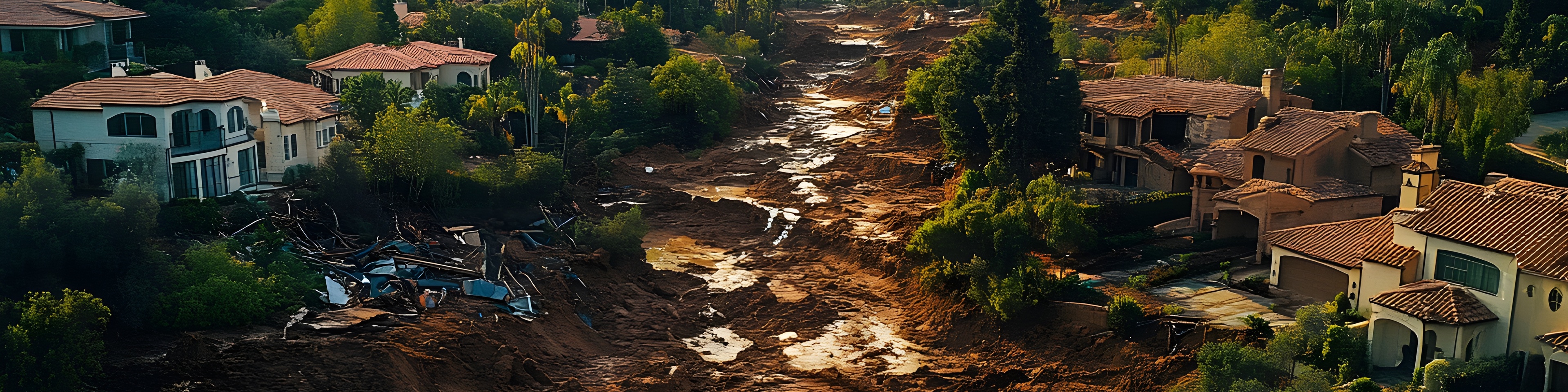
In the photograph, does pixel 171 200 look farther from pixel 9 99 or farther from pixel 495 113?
pixel 495 113

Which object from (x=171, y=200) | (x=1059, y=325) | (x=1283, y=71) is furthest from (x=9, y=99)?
(x=1283, y=71)

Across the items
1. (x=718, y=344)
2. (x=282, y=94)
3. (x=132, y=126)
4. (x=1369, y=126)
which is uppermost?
(x=282, y=94)

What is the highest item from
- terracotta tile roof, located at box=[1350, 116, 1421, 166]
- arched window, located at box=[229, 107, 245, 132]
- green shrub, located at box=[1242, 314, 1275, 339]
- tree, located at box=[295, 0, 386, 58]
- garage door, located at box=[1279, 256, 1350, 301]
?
tree, located at box=[295, 0, 386, 58]

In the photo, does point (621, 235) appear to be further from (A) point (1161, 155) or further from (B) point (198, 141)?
(A) point (1161, 155)

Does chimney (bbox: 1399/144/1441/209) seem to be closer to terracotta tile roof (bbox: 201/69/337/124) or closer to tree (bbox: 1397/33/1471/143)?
tree (bbox: 1397/33/1471/143)

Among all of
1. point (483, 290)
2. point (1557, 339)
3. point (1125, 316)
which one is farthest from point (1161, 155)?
point (483, 290)

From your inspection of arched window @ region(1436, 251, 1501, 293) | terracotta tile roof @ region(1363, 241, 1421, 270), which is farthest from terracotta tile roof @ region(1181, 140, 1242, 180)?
arched window @ region(1436, 251, 1501, 293)
